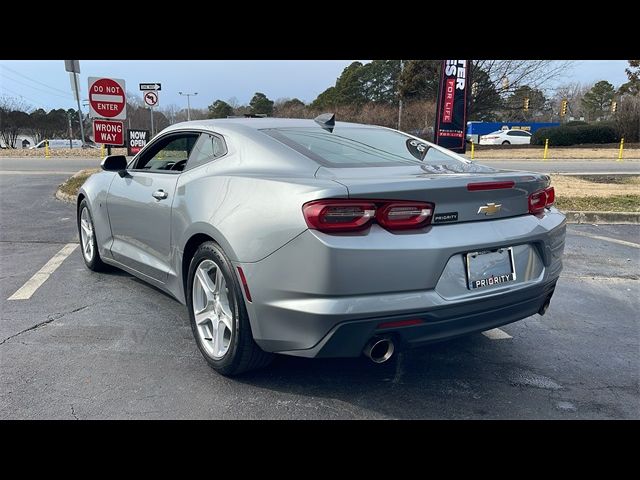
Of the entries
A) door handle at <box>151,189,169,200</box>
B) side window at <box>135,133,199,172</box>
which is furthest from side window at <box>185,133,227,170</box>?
door handle at <box>151,189,169,200</box>

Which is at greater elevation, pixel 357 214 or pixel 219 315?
pixel 357 214

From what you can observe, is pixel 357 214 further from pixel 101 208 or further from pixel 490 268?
pixel 101 208

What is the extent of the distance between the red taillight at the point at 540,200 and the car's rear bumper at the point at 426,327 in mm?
533

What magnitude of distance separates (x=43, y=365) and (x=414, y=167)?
265 centimetres

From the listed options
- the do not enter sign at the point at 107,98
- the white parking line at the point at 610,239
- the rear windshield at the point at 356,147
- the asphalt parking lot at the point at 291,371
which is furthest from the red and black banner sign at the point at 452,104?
the rear windshield at the point at 356,147

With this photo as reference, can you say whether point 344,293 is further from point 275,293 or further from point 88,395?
point 88,395

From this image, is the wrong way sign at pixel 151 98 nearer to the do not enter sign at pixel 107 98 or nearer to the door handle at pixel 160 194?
the do not enter sign at pixel 107 98

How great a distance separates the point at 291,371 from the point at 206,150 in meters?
1.60

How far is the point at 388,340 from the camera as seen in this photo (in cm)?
251

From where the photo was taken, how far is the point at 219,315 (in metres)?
3.05

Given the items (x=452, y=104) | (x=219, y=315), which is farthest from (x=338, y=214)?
(x=452, y=104)

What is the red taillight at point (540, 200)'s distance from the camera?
3.00 metres

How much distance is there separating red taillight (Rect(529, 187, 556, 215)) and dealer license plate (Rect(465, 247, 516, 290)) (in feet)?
1.35
